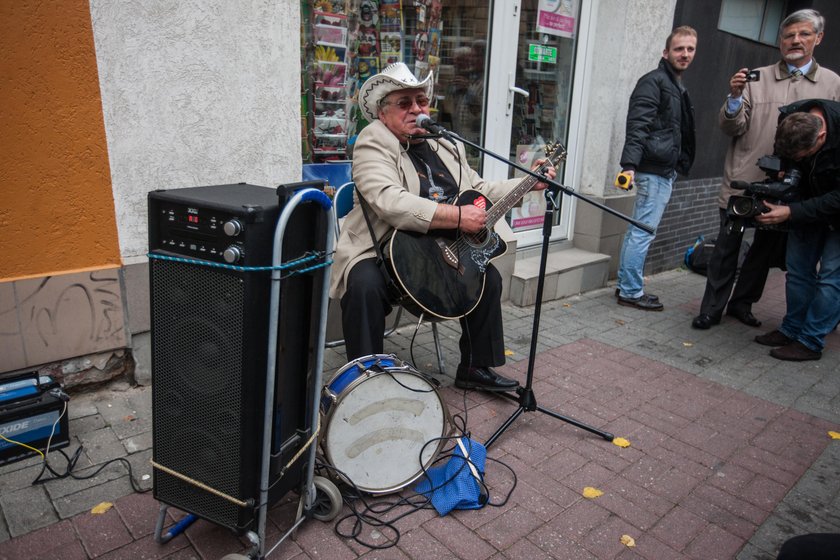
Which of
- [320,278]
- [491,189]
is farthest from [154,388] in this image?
[491,189]

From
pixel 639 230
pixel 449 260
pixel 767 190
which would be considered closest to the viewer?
pixel 449 260

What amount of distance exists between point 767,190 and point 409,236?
272 cm

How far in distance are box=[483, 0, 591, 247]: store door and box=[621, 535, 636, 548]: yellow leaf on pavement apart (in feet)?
10.7

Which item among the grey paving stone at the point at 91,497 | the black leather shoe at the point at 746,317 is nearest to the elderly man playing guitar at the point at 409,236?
the grey paving stone at the point at 91,497

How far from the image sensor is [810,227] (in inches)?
163

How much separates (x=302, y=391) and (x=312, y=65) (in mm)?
2423

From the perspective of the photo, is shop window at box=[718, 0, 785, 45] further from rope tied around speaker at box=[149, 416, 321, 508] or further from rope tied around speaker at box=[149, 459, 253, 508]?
rope tied around speaker at box=[149, 459, 253, 508]

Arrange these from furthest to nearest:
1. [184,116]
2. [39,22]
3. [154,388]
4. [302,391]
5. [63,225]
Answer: [184,116]
[63,225]
[39,22]
[302,391]
[154,388]

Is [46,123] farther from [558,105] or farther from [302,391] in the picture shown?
[558,105]

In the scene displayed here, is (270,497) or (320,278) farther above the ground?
(320,278)

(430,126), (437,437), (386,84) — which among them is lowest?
(437,437)

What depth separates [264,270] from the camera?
177 cm

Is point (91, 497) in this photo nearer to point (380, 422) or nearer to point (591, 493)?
point (380, 422)

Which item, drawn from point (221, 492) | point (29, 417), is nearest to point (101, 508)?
point (29, 417)
